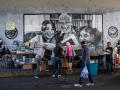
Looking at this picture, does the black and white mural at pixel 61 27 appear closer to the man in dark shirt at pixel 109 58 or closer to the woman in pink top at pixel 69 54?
the woman in pink top at pixel 69 54

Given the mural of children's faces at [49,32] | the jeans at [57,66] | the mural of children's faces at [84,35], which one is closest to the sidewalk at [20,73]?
the jeans at [57,66]

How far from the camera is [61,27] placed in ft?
86.2

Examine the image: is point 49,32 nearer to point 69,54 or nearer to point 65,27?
point 65,27

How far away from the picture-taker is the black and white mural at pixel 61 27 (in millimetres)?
26109

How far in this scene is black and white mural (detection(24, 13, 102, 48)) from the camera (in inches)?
1028

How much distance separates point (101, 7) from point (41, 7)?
150 inches

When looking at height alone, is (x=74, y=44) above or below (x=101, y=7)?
below

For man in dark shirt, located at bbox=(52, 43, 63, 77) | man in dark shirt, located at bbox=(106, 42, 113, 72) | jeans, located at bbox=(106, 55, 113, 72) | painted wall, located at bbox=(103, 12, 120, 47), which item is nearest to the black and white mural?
painted wall, located at bbox=(103, 12, 120, 47)

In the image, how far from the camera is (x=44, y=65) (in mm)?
24219

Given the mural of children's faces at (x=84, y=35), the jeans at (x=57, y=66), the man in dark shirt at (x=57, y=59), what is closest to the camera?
the man in dark shirt at (x=57, y=59)

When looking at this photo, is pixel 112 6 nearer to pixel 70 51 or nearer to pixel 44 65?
pixel 70 51

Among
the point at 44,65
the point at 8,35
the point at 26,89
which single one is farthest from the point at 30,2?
the point at 26,89

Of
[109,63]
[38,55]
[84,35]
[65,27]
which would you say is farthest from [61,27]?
[109,63]

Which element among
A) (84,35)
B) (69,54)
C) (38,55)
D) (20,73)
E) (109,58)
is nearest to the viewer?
(20,73)
